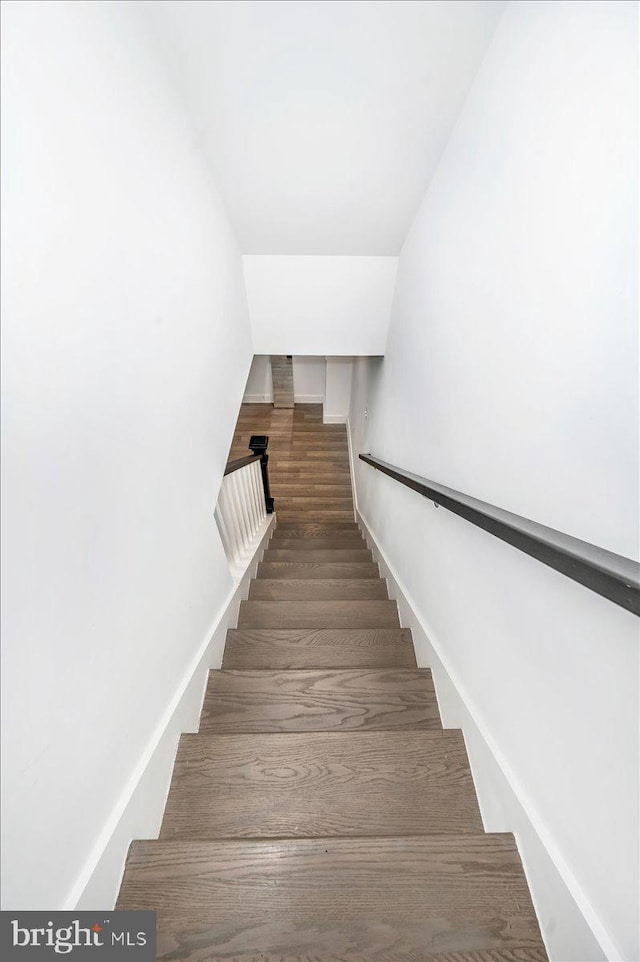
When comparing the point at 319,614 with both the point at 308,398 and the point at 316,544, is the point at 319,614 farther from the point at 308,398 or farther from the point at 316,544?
Answer: the point at 308,398

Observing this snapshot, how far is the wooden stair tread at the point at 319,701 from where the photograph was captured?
1404mm

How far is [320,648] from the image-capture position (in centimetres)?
179

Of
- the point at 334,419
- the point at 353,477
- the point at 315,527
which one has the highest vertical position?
the point at 334,419

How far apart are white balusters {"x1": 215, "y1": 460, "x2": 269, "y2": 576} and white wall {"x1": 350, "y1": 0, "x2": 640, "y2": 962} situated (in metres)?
1.37

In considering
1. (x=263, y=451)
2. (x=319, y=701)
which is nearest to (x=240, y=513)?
(x=263, y=451)

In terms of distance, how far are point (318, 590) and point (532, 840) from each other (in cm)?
159

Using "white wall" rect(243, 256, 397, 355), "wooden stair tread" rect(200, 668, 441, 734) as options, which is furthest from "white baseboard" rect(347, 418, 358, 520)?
"wooden stair tread" rect(200, 668, 441, 734)

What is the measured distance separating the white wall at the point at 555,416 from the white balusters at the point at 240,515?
1.37 metres

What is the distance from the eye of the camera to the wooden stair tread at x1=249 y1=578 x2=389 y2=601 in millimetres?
2342

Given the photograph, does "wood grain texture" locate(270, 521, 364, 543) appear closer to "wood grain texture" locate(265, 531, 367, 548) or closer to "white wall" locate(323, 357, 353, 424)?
"wood grain texture" locate(265, 531, 367, 548)

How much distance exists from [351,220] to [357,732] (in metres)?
2.26

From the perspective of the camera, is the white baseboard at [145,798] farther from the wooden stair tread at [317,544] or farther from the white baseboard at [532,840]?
the wooden stair tread at [317,544]

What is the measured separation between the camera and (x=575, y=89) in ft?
2.29

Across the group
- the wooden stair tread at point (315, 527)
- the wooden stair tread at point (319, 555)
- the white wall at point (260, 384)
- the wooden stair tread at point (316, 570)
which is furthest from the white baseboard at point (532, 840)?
the white wall at point (260, 384)
